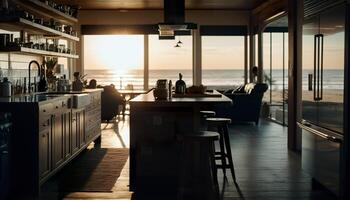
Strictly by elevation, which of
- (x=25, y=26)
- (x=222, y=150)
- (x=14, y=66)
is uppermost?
(x=25, y=26)

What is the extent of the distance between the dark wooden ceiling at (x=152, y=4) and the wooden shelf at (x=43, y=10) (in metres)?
3.43

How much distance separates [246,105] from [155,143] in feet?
21.4

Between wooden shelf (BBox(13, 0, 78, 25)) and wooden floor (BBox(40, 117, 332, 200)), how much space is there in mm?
2229

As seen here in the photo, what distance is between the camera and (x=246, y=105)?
1137cm

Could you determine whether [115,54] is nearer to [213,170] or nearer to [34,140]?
[213,170]

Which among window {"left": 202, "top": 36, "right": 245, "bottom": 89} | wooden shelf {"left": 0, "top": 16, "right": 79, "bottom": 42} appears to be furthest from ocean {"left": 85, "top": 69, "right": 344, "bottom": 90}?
wooden shelf {"left": 0, "top": 16, "right": 79, "bottom": 42}

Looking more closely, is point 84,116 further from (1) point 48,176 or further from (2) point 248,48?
(2) point 248,48

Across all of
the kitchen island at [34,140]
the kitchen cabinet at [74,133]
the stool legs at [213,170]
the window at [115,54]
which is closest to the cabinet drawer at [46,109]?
the kitchen island at [34,140]

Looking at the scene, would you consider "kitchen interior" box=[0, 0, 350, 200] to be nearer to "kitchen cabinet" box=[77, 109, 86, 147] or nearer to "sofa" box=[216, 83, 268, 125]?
"kitchen cabinet" box=[77, 109, 86, 147]

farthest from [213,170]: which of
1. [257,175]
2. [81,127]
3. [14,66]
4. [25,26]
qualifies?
[14,66]

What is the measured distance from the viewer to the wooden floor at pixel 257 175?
488 cm

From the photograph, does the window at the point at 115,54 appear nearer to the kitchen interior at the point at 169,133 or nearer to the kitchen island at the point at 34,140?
the kitchen interior at the point at 169,133

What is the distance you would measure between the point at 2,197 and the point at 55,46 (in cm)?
382

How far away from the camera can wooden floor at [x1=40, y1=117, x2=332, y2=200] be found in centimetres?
488
